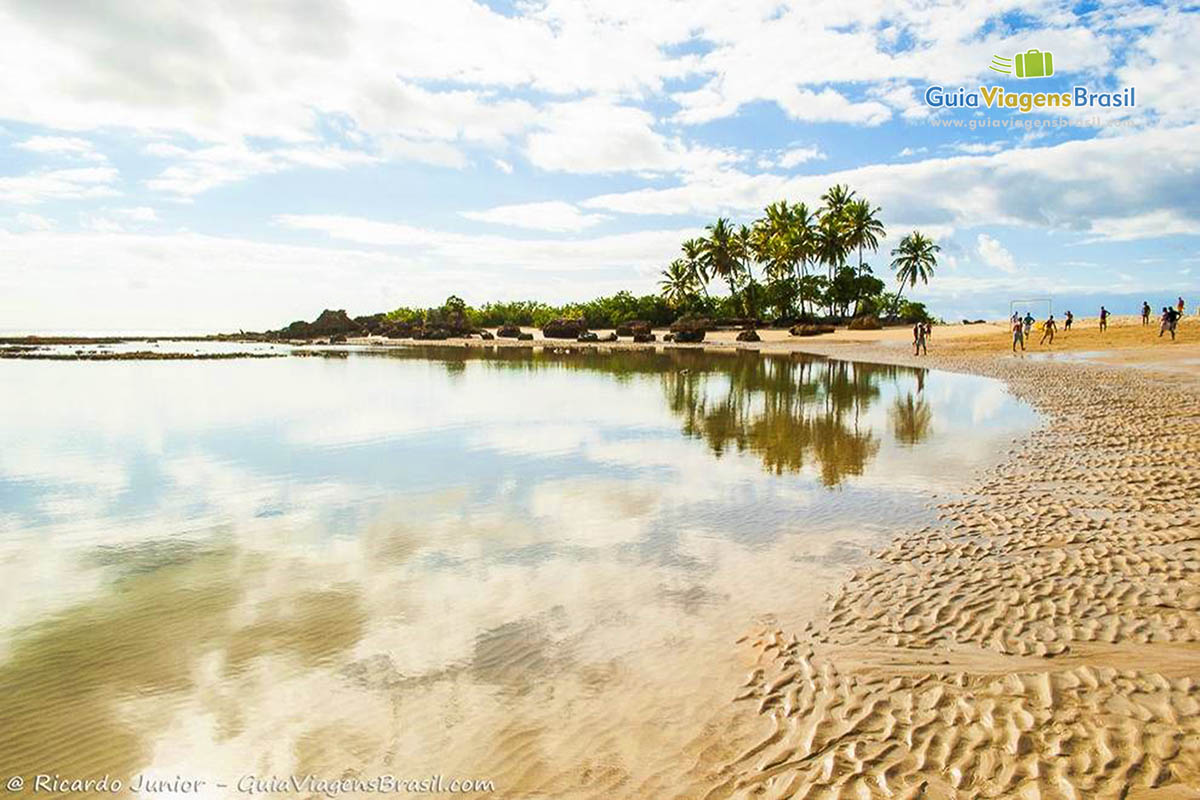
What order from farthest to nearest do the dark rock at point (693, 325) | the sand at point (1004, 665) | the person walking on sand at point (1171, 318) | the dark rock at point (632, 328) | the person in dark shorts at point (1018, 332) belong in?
the dark rock at point (632, 328), the dark rock at point (693, 325), the person in dark shorts at point (1018, 332), the person walking on sand at point (1171, 318), the sand at point (1004, 665)

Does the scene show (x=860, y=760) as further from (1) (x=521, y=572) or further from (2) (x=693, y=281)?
(2) (x=693, y=281)

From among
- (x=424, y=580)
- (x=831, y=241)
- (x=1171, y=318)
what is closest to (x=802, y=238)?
(x=831, y=241)

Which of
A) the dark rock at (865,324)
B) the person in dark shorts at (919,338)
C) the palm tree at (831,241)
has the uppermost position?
the palm tree at (831,241)

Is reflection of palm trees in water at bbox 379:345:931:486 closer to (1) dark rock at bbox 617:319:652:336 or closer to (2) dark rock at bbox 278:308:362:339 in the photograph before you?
(1) dark rock at bbox 617:319:652:336

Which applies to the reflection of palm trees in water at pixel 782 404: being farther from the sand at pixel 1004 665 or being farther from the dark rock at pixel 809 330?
the dark rock at pixel 809 330

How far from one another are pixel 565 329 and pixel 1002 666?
3751 inches

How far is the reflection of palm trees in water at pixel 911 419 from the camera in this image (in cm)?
2133

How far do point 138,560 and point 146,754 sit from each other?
6.28 m

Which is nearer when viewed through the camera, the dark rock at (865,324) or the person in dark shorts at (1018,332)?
the person in dark shorts at (1018,332)

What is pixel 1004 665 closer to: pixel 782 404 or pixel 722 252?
pixel 782 404

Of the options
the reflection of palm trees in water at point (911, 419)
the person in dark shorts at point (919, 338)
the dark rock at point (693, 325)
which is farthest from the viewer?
the dark rock at point (693, 325)

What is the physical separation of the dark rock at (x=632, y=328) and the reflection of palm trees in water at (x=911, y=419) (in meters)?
60.7

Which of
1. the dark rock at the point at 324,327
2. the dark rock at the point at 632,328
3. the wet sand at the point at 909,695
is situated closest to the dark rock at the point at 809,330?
the dark rock at the point at 632,328

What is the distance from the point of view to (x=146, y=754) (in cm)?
601
